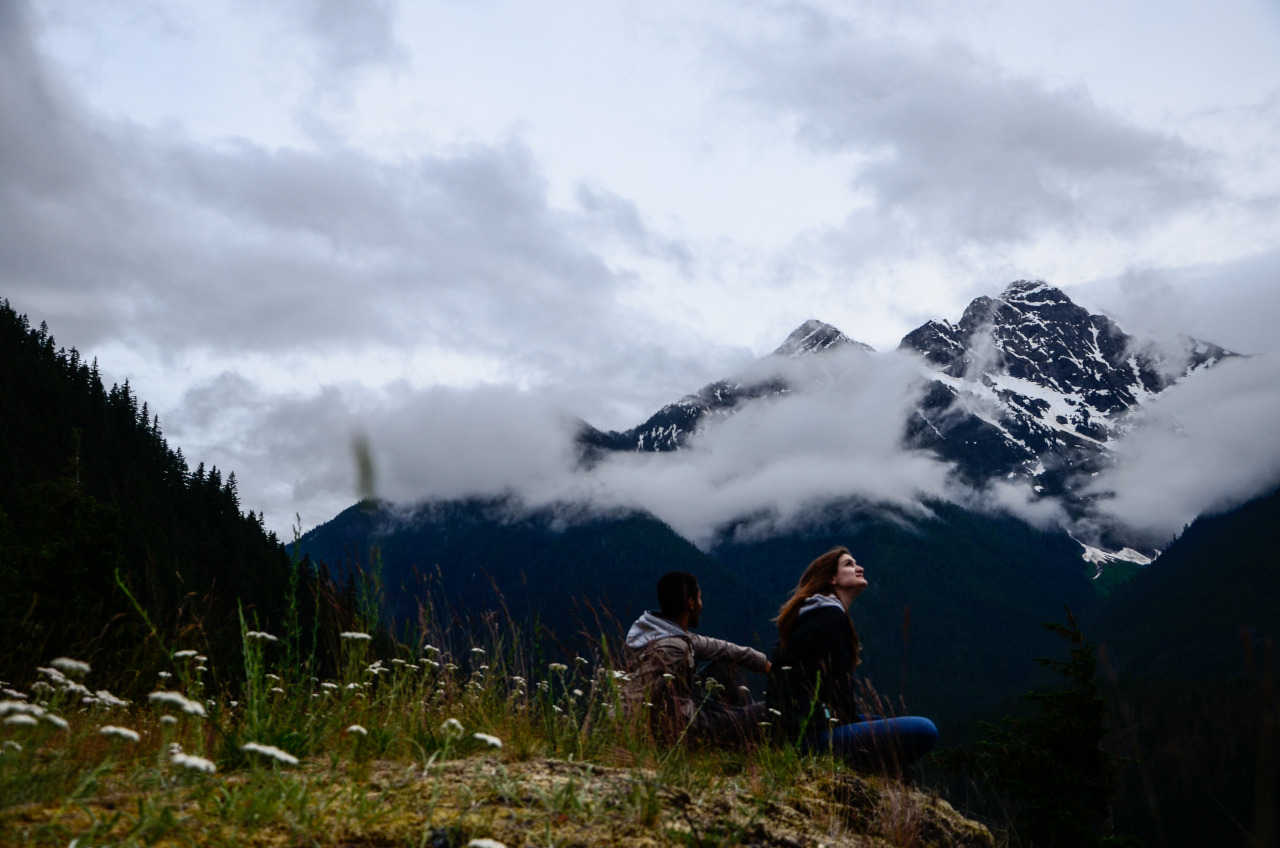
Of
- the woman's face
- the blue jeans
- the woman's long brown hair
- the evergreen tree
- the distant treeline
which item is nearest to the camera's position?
the blue jeans

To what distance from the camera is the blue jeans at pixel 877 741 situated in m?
5.57

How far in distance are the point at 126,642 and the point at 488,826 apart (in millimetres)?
14198

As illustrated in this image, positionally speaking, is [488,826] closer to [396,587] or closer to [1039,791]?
[396,587]

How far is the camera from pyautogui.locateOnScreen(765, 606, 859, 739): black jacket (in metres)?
5.66

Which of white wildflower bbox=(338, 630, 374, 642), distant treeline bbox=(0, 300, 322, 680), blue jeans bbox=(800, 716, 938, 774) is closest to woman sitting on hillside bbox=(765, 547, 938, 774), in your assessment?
blue jeans bbox=(800, 716, 938, 774)

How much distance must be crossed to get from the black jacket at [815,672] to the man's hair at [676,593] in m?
0.80

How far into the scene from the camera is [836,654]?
587 centimetres

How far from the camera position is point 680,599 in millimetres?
6332

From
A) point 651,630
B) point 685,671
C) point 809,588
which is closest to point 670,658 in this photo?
point 685,671

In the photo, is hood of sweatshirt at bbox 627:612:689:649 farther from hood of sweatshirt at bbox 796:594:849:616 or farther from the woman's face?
the woman's face

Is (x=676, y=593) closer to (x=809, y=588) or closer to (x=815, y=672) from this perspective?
(x=809, y=588)

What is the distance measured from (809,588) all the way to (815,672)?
85cm

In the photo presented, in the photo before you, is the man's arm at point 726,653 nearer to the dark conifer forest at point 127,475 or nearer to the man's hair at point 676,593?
the man's hair at point 676,593

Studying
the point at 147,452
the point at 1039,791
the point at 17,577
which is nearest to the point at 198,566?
the point at 147,452
